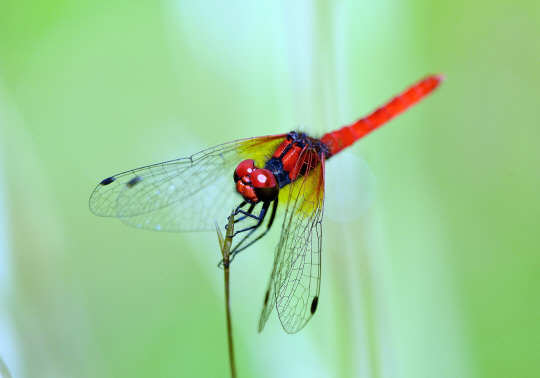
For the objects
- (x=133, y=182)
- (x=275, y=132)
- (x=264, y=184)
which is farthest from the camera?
(x=275, y=132)

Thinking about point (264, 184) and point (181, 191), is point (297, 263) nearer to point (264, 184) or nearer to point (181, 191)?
point (264, 184)

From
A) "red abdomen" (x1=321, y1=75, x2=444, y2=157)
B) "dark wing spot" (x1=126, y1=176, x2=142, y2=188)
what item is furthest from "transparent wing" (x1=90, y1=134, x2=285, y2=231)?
"red abdomen" (x1=321, y1=75, x2=444, y2=157)

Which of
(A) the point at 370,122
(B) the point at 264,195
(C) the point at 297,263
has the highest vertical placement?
(A) the point at 370,122

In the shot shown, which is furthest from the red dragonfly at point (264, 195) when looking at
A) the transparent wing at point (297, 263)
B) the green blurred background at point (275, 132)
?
the green blurred background at point (275, 132)

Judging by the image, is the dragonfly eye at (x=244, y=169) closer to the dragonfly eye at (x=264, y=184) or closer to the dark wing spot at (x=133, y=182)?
the dragonfly eye at (x=264, y=184)

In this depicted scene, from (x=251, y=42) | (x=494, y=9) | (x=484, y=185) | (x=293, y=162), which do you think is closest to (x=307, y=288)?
(x=293, y=162)

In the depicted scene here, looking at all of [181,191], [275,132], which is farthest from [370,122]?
[181,191]

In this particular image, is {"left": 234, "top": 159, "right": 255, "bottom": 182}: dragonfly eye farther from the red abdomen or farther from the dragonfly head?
the red abdomen

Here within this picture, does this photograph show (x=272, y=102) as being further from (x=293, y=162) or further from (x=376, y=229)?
(x=376, y=229)
